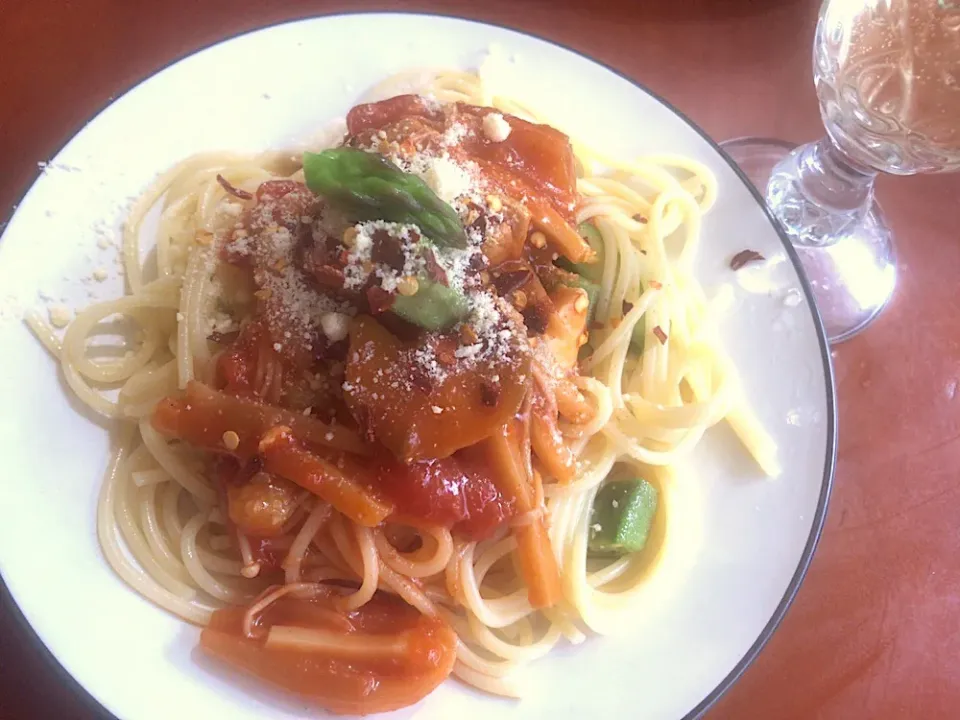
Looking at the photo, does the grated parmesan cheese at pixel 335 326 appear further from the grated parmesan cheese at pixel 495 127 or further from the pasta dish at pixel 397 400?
the grated parmesan cheese at pixel 495 127

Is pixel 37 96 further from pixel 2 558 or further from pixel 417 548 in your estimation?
pixel 417 548

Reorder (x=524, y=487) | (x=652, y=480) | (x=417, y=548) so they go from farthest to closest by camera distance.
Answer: (x=652, y=480)
(x=417, y=548)
(x=524, y=487)

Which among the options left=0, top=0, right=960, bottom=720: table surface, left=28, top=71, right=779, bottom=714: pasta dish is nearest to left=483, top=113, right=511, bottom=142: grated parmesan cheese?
left=28, top=71, right=779, bottom=714: pasta dish

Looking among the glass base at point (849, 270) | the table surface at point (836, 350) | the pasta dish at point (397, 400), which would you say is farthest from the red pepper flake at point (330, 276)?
the glass base at point (849, 270)

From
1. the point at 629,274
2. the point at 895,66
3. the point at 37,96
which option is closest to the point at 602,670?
the point at 629,274

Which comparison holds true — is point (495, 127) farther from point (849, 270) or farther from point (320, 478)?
point (849, 270)
